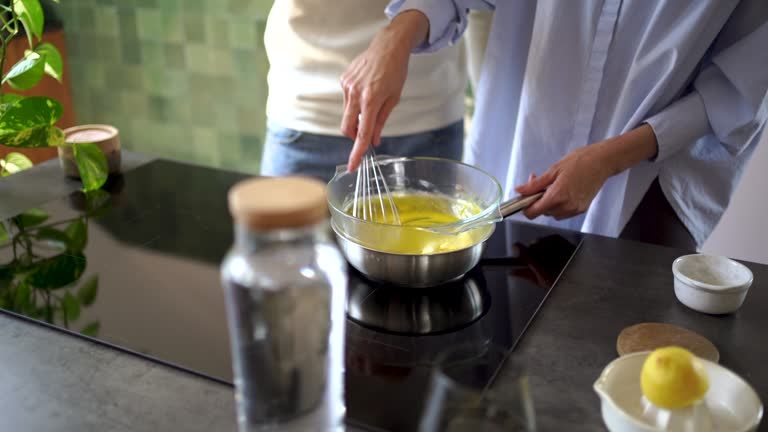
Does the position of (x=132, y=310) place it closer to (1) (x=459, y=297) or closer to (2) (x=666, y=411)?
(1) (x=459, y=297)

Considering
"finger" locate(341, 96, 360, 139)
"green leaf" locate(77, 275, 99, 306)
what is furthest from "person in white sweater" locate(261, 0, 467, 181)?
"green leaf" locate(77, 275, 99, 306)

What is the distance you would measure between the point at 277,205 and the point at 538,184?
2.47ft

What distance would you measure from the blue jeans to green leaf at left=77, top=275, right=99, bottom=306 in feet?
2.25

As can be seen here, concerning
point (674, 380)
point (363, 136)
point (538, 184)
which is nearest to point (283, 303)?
point (674, 380)

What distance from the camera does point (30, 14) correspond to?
1.33m

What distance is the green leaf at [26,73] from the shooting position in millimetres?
1236

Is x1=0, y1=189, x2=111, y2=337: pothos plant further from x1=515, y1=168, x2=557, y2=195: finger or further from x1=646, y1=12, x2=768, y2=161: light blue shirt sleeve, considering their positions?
x1=646, y1=12, x2=768, y2=161: light blue shirt sleeve

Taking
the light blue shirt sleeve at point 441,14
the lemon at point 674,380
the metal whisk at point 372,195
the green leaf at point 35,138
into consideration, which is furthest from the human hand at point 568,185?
the green leaf at point 35,138

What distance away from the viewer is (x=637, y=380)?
706 mm

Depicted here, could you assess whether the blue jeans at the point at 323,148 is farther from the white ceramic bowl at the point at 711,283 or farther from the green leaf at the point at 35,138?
the white ceramic bowl at the point at 711,283

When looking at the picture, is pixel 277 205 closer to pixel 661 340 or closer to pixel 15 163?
pixel 661 340

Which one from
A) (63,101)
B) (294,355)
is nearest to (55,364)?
(294,355)

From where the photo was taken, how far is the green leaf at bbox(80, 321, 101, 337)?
0.84 meters

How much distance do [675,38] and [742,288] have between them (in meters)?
0.50
